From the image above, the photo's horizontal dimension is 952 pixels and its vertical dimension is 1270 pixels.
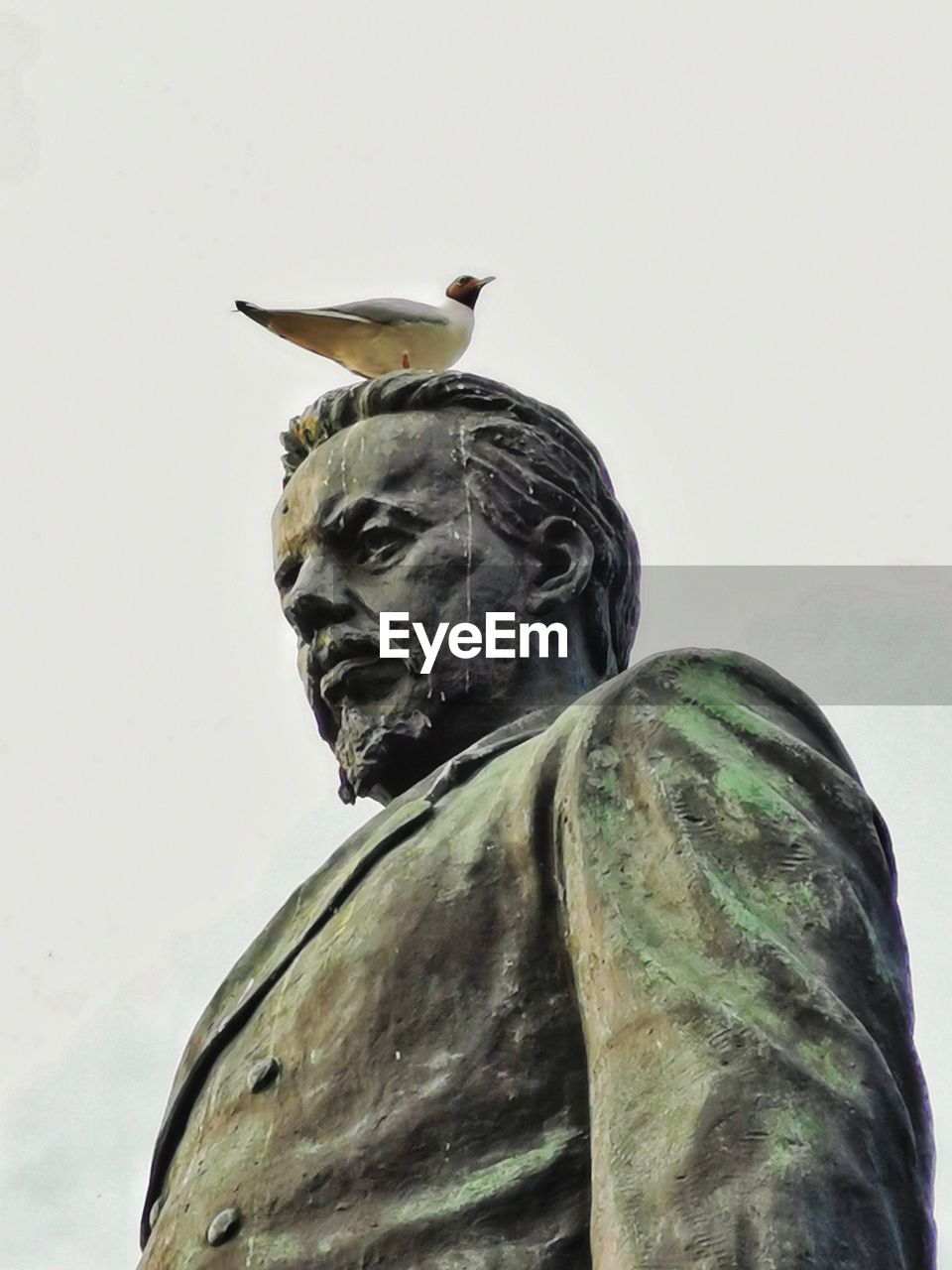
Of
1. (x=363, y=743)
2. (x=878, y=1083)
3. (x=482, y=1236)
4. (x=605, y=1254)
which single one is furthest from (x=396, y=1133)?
(x=363, y=743)

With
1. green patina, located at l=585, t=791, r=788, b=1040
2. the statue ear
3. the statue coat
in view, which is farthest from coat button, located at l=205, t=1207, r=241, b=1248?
the statue ear

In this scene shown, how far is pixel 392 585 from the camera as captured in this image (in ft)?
22.7

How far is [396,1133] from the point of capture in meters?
5.55

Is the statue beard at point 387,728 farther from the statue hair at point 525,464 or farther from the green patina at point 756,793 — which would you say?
the green patina at point 756,793

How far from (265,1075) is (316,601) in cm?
146

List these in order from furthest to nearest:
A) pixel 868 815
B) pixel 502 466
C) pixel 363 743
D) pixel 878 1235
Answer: pixel 502 466 < pixel 363 743 < pixel 868 815 < pixel 878 1235

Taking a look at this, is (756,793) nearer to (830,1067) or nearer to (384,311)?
(830,1067)

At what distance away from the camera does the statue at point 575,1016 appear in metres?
4.93

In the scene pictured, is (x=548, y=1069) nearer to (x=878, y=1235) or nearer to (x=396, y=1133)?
(x=396, y=1133)

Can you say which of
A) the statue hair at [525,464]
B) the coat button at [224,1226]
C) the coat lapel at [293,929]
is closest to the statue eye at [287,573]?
the statue hair at [525,464]

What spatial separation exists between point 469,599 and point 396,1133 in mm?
1715

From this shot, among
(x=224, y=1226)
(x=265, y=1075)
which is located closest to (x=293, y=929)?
(x=265, y=1075)

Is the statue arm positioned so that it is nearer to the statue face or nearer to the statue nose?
the statue face

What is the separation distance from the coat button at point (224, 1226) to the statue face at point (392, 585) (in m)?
1.44
